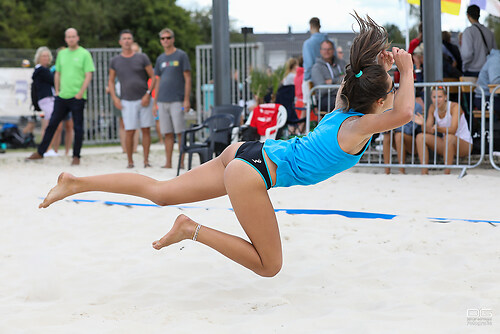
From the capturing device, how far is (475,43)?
873cm

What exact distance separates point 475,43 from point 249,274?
20.5 feet

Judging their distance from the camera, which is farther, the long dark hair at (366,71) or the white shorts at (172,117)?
the white shorts at (172,117)

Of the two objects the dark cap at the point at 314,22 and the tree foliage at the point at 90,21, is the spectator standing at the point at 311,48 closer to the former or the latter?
the dark cap at the point at 314,22

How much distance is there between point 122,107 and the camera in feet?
31.7

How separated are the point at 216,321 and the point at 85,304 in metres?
0.72

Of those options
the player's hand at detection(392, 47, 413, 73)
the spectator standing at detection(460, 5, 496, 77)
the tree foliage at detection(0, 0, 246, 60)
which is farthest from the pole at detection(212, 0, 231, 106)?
the tree foliage at detection(0, 0, 246, 60)

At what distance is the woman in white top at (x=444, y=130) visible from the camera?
25.4 ft

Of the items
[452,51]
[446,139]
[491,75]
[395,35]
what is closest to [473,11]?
[452,51]

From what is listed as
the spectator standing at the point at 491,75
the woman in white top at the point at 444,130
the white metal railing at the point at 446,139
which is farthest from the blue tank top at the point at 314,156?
the spectator standing at the point at 491,75

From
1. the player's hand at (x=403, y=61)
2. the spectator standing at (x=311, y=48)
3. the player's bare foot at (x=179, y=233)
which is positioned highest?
the spectator standing at (x=311, y=48)

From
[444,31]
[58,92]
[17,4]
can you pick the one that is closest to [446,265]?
[444,31]

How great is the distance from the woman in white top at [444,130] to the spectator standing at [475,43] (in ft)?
4.04

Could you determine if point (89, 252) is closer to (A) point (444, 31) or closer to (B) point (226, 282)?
(B) point (226, 282)

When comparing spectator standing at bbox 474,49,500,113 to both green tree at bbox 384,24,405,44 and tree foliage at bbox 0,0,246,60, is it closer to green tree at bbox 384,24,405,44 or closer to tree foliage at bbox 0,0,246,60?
tree foliage at bbox 0,0,246,60
